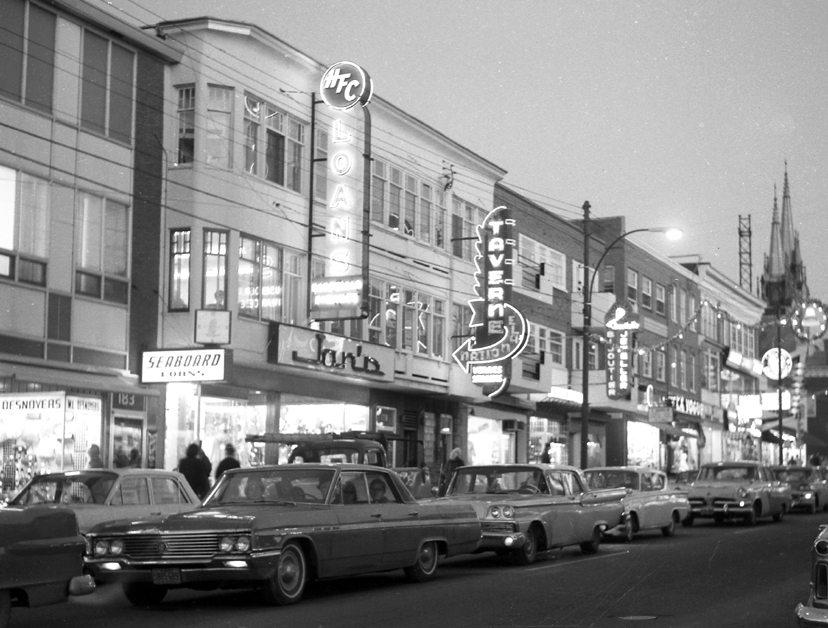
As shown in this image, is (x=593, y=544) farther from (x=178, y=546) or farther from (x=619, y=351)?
(x=619, y=351)

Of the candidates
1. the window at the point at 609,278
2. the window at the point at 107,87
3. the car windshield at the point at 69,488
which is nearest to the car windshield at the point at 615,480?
the window at the point at 107,87

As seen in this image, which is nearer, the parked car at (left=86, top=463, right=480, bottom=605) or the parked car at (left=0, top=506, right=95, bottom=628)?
the parked car at (left=0, top=506, right=95, bottom=628)

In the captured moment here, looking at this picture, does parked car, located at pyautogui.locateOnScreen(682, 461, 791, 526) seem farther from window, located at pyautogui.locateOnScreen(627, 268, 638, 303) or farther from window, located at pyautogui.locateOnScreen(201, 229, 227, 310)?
window, located at pyautogui.locateOnScreen(627, 268, 638, 303)

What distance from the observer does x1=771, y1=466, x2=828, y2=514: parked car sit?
122 ft

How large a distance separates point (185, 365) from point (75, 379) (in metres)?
2.39

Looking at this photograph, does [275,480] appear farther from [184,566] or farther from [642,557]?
[642,557]

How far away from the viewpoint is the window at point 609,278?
54.1 m

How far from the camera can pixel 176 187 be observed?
2716 cm

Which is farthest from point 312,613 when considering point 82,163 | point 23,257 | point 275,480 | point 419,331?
point 419,331

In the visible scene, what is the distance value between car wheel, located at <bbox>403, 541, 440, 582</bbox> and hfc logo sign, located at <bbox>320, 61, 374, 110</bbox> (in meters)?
16.4

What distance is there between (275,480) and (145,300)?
12.8 m

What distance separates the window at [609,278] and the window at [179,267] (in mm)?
29675

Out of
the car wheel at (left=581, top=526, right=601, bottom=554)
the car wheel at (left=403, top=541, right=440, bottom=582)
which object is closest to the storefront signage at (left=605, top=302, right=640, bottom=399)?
the car wheel at (left=581, top=526, right=601, bottom=554)

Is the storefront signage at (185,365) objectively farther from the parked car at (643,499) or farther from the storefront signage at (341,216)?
the parked car at (643,499)
